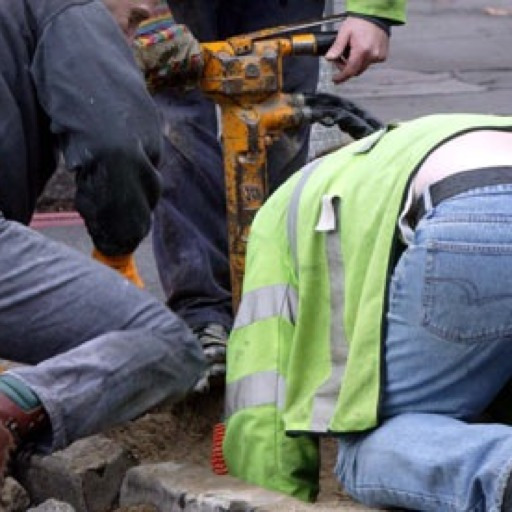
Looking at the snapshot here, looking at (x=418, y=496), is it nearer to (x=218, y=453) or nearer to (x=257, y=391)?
(x=257, y=391)

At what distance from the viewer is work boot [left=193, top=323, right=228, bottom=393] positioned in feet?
14.4

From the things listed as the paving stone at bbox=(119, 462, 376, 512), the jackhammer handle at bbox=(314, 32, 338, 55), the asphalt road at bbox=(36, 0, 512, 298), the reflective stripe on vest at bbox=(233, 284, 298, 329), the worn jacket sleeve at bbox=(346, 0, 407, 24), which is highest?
the worn jacket sleeve at bbox=(346, 0, 407, 24)

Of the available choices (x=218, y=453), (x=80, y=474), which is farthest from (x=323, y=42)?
(x=80, y=474)

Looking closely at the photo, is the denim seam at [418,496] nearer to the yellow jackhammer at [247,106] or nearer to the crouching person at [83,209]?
the crouching person at [83,209]

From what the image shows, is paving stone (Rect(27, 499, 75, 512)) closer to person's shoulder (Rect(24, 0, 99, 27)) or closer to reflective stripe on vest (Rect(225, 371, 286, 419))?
reflective stripe on vest (Rect(225, 371, 286, 419))

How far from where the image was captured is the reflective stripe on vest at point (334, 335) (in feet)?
11.5

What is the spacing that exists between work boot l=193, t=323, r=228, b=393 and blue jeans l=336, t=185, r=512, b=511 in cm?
102

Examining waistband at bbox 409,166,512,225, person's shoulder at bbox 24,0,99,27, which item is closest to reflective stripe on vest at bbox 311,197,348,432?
waistband at bbox 409,166,512,225

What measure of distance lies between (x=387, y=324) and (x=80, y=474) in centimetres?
100

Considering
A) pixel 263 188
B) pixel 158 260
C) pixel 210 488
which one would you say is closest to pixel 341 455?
pixel 210 488

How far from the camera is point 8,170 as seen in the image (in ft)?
12.5

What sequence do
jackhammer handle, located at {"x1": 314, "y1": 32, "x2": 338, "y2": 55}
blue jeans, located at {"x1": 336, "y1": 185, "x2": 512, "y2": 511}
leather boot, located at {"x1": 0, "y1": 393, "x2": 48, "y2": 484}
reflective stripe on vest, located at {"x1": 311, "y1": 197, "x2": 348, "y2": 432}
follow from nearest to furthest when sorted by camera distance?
blue jeans, located at {"x1": 336, "y1": 185, "x2": 512, "y2": 511}
leather boot, located at {"x1": 0, "y1": 393, "x2": 48, "y2": 484}
reflective stripe on vest, located at {"x1": 311, "y1": 197, "x2": 348, "y2": 432}
jackhammer handle, located at {"x1": 314, "y1": 32, "x2": 338, "y2": 55}

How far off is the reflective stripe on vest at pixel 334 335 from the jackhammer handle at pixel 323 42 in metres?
1.28

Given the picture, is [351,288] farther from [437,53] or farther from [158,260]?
[437,53]
